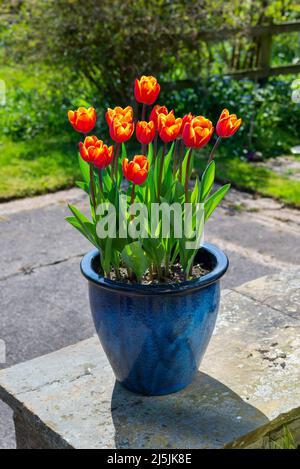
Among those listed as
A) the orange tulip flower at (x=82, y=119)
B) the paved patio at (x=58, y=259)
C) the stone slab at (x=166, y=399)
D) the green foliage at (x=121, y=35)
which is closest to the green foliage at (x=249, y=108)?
the green foliage at (x=121, y=35)

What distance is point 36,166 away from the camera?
6023 mm

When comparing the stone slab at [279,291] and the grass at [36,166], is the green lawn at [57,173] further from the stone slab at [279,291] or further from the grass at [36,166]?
the stone slab at [279,291]

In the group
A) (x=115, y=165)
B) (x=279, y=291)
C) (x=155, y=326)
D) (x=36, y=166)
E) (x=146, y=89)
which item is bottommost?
(x=36, y=166)

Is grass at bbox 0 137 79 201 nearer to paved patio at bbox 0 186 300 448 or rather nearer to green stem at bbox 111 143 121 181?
paved patio at bbox 0 186 300 448

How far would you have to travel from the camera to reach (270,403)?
2.05 metres

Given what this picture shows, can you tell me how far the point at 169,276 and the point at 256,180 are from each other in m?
3.77

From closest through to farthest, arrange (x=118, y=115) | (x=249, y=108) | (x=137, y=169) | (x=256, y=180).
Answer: (x=137, y=169), (x=118, y=115), (x=256, y=180), (x=249, y=108)

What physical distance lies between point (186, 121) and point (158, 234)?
1.19 feet

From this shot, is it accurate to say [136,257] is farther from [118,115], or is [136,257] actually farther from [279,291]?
[279,291]

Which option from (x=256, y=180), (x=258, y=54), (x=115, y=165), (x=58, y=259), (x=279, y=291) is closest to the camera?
(x=115, y=165)

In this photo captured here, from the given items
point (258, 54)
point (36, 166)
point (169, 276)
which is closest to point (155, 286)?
point (169, 276)

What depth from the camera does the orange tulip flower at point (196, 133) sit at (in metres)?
1.94

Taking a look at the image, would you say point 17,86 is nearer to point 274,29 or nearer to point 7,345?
point 274,29
